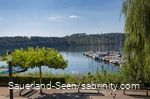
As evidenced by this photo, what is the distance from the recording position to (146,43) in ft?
40.7

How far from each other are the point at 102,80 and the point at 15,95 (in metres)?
7.33

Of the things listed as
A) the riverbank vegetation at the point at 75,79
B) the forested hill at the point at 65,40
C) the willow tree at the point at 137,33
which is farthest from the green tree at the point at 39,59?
the forested hill at the point at 65,40

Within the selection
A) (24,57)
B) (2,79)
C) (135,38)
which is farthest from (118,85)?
(2,79)

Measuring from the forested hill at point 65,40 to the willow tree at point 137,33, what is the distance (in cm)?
5943

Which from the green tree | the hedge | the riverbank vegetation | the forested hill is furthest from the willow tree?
the forested hill

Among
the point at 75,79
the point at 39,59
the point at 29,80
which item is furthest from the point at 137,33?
the point at 29,80

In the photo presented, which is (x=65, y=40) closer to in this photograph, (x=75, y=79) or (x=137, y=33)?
(x=75, y=79)

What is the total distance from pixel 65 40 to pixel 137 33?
143279 millimetres

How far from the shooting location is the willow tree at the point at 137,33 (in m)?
12.2

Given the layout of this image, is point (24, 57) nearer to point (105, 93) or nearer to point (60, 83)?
point (60, 83)

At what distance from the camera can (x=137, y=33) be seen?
13.0 meters

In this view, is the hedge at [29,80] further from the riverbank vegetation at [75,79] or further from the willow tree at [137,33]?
the willow tree at [137,33]

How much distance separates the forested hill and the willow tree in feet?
195

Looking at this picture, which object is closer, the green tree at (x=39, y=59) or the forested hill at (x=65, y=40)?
the green tree at (x=39, y=59)
